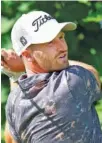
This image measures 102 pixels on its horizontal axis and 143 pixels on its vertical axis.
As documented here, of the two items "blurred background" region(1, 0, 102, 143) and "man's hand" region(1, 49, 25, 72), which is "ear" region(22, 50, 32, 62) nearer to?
"man's hand" region(1, 49, 25, 72)

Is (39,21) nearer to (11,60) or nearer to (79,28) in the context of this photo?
(11,60)

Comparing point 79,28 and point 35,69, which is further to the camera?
point 79,28

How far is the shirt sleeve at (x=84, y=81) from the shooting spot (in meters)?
2.34

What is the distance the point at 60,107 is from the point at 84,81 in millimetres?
156

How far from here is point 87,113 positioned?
7.74 feet

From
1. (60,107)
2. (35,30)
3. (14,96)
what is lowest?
(60,107)

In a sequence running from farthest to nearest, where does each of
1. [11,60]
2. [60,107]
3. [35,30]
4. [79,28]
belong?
[79,28], [11,60], [35,30], [60,107]

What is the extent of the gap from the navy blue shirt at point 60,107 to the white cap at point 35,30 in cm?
16

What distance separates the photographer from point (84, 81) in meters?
2.36

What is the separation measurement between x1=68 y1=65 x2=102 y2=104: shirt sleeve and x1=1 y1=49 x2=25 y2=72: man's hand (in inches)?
18.4

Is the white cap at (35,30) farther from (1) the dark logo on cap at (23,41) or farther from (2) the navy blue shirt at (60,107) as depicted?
(2) the navy blue shirt at (60,107)

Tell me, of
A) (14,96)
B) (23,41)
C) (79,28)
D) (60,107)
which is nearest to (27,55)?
(23,41)

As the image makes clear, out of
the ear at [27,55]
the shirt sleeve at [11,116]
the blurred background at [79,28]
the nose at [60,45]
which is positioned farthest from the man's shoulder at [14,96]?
the blurred background at [79,28]

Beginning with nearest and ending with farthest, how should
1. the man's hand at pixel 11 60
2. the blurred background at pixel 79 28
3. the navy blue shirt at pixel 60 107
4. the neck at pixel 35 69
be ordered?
the navy blue shirt at pixel 60 107 < the neck at pixel 35 69 < the man's hand at pixel 11 60 < the blurred background at pixel 79 28
